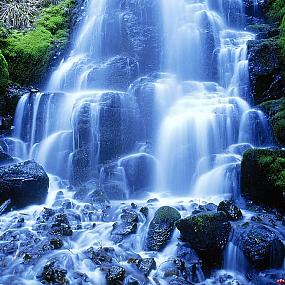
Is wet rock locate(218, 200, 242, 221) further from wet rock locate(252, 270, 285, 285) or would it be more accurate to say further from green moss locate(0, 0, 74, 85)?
green moss locate(0, 0, 74, 85)

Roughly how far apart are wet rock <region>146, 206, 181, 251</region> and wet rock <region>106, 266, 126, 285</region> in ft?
3.69

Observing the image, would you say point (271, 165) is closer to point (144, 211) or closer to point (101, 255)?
point (144, 211)

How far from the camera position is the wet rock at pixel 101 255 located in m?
7.06

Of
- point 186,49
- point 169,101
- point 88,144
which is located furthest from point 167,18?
point 88,144

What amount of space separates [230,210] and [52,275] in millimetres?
3867

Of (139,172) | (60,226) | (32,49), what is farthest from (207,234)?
(32,49)

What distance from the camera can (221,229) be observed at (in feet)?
23.9

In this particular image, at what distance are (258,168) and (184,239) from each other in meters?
2.65

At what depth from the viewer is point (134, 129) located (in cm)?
1234

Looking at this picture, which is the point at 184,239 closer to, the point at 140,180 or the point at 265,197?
the point at 265,197

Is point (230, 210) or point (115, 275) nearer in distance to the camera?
point (115, 275)

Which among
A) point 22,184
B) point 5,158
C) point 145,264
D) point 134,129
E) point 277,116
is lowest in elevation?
point 145,264

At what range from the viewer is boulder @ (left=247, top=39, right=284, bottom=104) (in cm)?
1265

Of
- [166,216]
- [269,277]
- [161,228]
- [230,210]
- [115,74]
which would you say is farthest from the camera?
[115,74]
